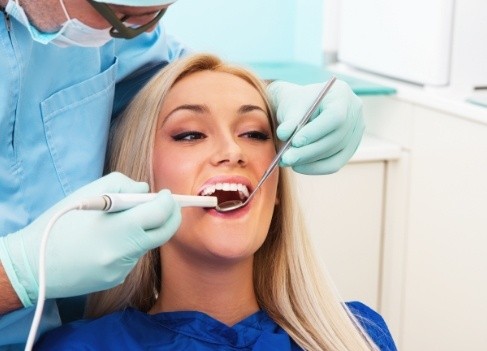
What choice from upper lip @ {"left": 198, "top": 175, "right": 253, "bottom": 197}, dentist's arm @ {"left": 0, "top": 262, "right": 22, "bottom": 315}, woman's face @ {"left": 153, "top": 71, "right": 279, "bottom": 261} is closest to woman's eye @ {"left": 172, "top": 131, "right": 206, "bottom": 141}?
woman's face @ {"left": 153, "top": 71, "right": 279, "bottom": 261}

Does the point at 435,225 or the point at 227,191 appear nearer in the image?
the point at 227,191

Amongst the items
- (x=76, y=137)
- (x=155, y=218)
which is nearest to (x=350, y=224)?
(x=76, y=137)

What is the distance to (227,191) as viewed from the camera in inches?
68.6

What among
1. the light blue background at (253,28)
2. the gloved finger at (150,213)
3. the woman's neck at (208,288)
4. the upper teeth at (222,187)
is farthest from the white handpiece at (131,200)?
the light blue background at (253,28)

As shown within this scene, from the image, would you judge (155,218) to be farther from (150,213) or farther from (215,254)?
(215,254)

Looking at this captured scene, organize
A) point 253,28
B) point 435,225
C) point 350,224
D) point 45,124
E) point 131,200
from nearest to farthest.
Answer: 1. point 131,200
2. point 45,124
3. point 435,225
4. point 350,224
5. point 253,28

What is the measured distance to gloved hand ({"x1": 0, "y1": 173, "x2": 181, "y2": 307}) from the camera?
1.42 metres

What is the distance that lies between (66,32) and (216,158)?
40 cm

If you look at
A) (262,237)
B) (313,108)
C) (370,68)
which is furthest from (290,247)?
(370,68)

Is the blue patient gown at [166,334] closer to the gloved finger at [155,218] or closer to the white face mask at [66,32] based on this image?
the gloved finger at [155,218]

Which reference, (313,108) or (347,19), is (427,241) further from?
(313,108)

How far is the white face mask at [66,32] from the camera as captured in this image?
1426 millimetres

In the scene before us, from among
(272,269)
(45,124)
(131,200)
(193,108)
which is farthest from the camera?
(272,269)

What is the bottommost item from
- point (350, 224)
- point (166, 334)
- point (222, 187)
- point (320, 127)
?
point (350, 224)
